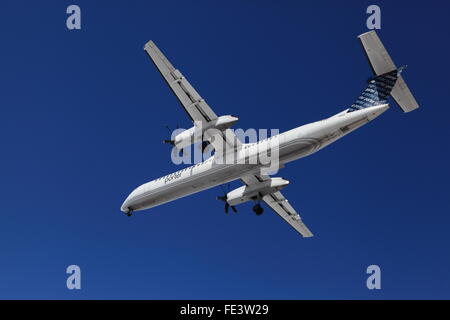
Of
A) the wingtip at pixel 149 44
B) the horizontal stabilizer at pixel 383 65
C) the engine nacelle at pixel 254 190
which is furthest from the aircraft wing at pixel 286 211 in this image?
the wingtip at pixel 149 44

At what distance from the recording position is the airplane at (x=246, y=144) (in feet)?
96.0

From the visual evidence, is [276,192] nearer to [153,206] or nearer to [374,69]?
[153,206]

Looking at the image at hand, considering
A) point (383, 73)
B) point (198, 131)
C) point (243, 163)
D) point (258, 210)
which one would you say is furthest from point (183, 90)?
point (383, 73)

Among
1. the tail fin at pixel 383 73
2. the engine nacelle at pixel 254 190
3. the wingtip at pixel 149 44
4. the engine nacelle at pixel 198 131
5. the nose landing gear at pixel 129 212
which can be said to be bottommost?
the nose landing gear at pixel 129 212

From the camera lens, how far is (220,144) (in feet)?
108

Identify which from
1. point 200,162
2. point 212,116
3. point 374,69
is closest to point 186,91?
point 212,116

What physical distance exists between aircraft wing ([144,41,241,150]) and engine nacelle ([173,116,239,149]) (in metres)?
0.31

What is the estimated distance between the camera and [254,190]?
36.7 metres

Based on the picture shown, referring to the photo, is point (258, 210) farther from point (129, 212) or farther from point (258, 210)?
point (129, 212)

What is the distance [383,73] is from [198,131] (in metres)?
9.13

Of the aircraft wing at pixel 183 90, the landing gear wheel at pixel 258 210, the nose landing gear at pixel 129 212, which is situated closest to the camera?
the aircraft wing at pixel 183 90

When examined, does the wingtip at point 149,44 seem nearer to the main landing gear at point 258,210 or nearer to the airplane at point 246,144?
the airplane at point 246,144

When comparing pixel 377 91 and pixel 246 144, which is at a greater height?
pixel 377 91

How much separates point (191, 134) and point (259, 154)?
3510mm
